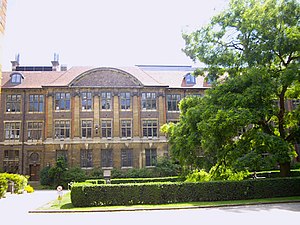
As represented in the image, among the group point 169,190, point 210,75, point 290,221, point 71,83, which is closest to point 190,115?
point 210,75

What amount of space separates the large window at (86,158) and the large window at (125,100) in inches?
243

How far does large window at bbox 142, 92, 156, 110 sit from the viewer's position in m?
35.4

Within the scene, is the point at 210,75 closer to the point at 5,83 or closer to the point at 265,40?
the point at 265,40

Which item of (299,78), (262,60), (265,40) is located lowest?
(299,78)

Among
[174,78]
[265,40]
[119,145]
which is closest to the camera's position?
[265,40]

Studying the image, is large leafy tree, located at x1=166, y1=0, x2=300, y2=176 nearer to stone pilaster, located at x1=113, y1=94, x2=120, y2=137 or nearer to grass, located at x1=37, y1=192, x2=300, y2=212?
grass, located at x1=37, y1=192, x2=300, y2=212

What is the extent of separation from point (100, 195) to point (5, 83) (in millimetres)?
25859

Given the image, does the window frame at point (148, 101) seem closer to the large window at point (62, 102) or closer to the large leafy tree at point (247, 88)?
the large window at point (62, 102)

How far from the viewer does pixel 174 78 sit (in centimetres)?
3916

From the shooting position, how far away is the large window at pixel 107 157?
1326 inches

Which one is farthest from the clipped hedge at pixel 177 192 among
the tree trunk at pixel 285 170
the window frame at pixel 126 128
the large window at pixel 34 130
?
the large window at pixel 34 130

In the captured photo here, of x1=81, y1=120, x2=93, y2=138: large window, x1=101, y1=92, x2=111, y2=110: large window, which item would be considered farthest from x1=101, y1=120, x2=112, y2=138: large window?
x1=101, y1=92, x2=111, y2=110: large window

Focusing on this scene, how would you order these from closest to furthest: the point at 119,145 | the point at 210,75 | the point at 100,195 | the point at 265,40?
the point at 100,195
the point at 265,40
the point at 210,75
the point at 119,145

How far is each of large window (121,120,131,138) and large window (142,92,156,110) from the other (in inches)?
103
